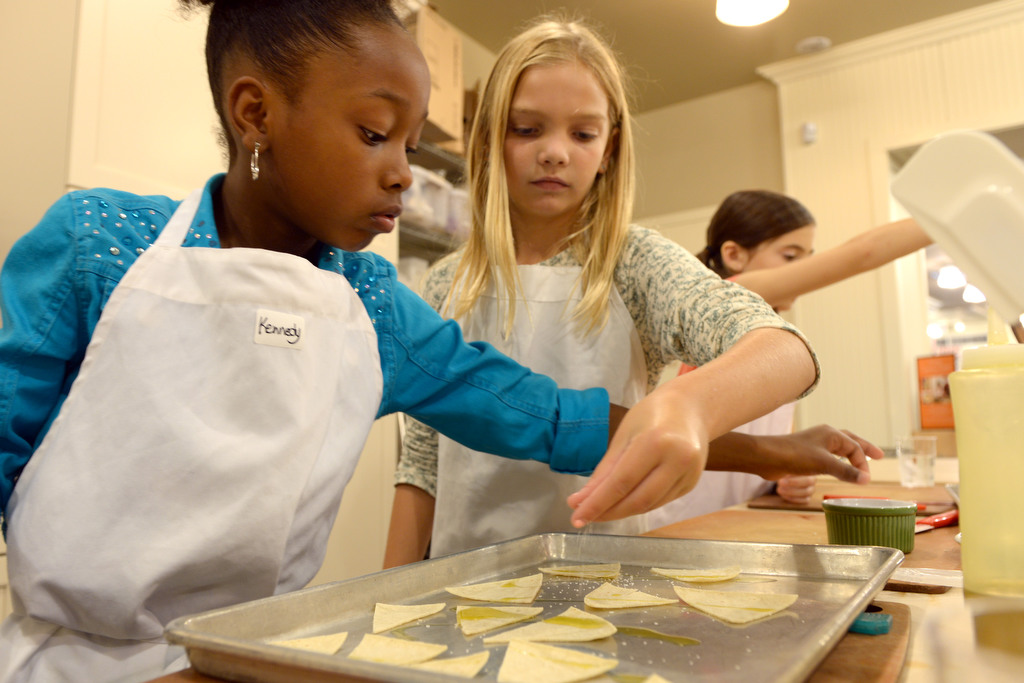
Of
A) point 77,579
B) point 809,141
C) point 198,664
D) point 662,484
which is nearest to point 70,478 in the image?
point 77,579

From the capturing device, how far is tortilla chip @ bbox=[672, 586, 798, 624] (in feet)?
1.61

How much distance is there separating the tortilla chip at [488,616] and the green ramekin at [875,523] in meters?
0.41

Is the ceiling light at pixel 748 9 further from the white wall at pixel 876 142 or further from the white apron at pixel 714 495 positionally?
the white wall at pixel 876 142

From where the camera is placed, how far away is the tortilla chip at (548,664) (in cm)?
37

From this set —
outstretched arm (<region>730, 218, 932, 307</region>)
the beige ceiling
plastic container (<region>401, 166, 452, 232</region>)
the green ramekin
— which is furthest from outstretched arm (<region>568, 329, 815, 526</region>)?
the beige ceiling

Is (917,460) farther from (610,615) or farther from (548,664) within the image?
→ (548,664)

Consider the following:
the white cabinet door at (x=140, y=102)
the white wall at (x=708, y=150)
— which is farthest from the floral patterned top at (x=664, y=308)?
the white wall at (x=708, y=150)

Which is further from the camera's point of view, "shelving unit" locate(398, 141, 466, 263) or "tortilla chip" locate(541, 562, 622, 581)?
"shelving unit" locate(398, 141, 466, 263)

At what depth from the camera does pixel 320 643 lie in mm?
442

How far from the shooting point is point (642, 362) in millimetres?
1074

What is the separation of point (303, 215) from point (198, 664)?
16.7 inches

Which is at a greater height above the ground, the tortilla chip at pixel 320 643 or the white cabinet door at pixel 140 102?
the white cabinet door at pixel 140 102

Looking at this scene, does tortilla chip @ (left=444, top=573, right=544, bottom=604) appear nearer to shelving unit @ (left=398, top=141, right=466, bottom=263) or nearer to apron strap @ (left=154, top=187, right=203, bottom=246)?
apron strap @ (left=154, top=187, right=203, bottom=246)

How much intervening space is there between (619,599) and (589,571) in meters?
0.11
